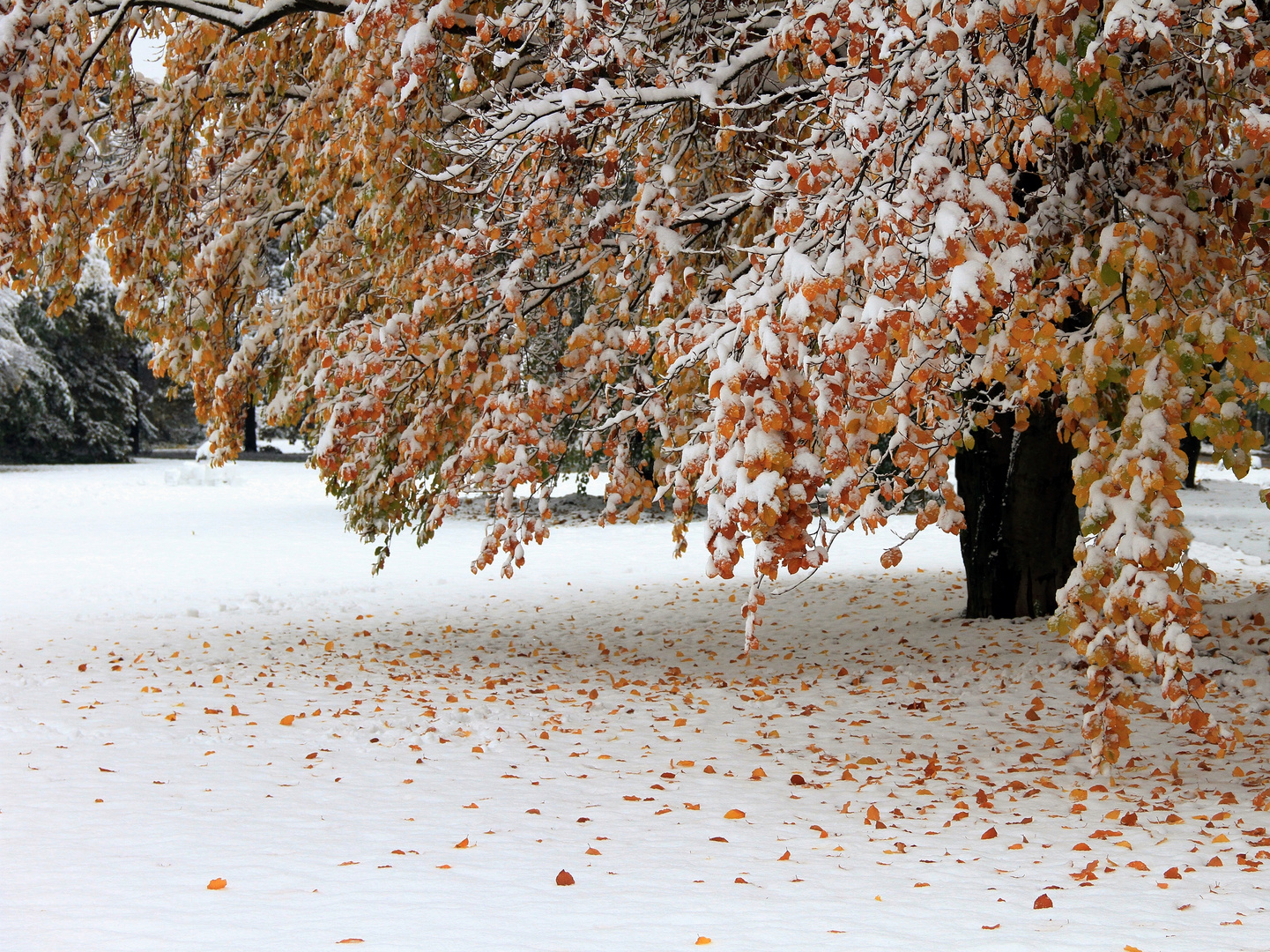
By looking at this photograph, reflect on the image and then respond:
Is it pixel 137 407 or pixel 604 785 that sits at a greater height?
pixel 137 407

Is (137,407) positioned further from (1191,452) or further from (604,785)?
(604,785)

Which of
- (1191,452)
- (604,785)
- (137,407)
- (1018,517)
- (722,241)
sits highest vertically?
(722,241)

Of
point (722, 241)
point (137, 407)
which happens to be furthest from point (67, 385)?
point (722, 241)

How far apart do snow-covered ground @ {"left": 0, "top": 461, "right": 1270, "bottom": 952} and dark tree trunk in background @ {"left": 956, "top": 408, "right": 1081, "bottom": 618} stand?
44 cm

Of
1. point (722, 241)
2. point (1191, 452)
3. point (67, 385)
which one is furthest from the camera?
point (67, 385)

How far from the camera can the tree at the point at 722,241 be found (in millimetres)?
3771

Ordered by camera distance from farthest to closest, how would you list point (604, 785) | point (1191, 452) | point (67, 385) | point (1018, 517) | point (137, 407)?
point (137, 407) → point (67, 385) → point (1191, 452) → point (1018, 517) → point (604, 785)

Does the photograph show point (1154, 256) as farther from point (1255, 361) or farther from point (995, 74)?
point (995, 74)

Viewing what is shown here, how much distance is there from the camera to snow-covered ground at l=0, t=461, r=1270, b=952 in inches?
145

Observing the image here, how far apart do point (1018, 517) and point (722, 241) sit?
11.1ft

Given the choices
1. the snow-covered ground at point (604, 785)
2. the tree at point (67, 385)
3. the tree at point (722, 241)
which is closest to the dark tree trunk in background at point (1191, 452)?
the snow-covered ground at point (604, 785)

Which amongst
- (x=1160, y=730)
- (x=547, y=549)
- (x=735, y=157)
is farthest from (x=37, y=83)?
(x=547, y=549)

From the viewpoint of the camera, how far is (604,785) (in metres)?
5.61

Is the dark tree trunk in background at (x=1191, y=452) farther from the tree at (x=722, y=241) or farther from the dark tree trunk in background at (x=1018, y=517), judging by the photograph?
the tree at (x=722, y=241)
